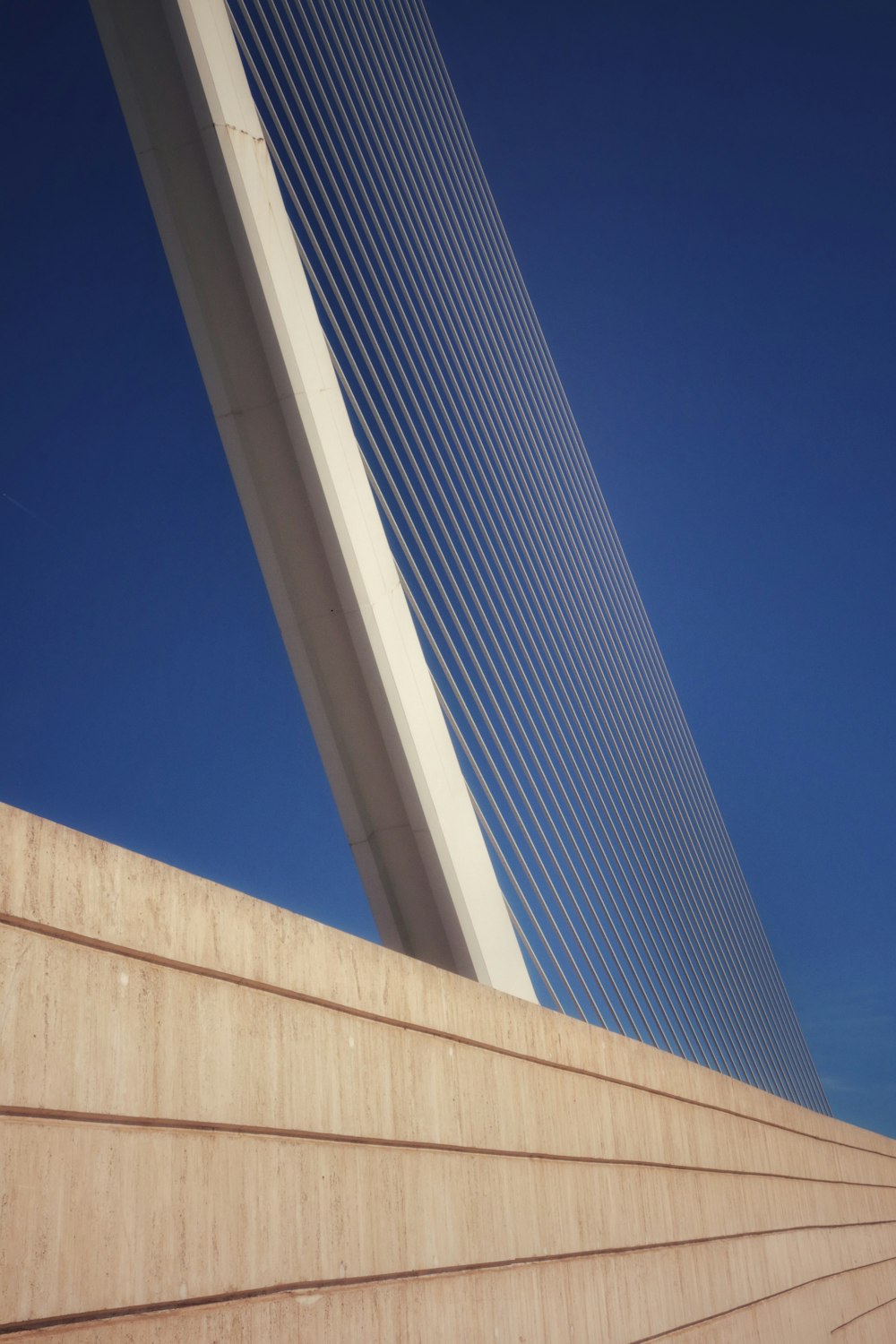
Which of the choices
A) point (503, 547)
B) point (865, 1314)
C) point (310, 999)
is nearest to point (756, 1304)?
point (865, 1314)

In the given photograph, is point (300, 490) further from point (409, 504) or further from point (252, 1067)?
point (252, 1067)

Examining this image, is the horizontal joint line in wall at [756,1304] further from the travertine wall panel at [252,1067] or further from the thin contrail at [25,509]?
the thin contrail at [25,509]

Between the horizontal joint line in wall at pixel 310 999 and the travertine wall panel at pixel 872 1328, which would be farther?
the travertine wall panel at pixel 872 1328

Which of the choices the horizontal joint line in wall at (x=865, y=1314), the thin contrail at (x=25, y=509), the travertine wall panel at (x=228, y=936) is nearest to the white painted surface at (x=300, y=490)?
the travertine wall panel at (x=228, y=936)

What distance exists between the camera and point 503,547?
6848 millimetres

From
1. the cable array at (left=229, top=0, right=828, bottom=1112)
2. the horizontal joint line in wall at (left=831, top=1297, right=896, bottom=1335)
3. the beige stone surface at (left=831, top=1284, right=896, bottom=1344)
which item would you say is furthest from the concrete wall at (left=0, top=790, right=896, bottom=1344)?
the beige stone surface at (left=831, top=1284, right=896, bottom=1344)

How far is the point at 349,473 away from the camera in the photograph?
3.52 m

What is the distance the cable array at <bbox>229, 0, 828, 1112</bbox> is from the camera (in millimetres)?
4281

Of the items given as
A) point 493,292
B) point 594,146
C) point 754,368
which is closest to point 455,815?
point 493,292

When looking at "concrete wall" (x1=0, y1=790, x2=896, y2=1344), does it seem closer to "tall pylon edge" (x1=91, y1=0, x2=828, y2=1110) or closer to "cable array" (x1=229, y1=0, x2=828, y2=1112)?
"tall pylon edge" (x1=91, y1=0, x2=828, y2=1110)

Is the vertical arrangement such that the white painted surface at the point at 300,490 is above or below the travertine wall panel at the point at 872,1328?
above

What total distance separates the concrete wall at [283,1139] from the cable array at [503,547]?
853 mm

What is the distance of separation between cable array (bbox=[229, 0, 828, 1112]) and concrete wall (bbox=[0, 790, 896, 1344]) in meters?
0.85

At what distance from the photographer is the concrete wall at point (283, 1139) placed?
1.43 m
